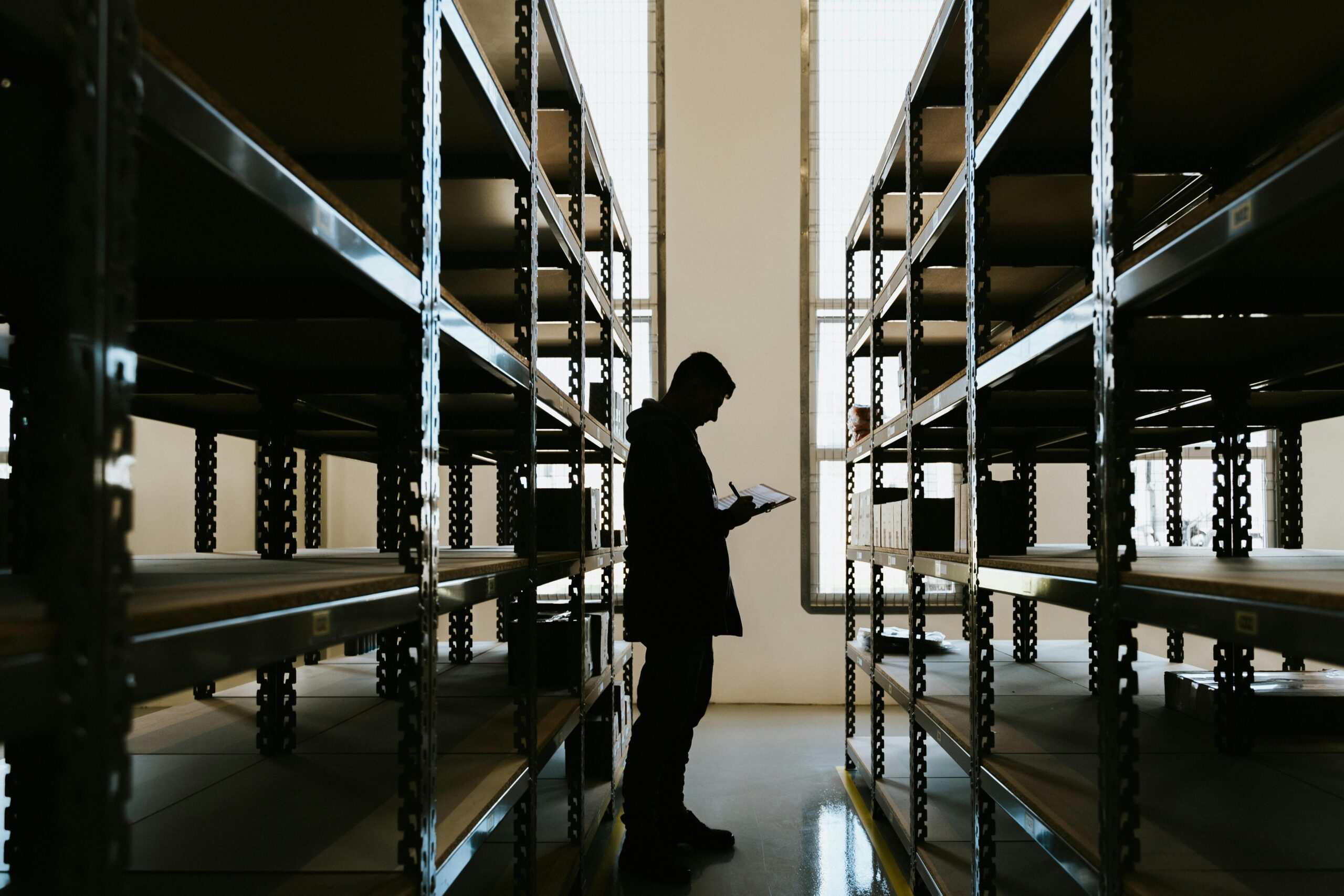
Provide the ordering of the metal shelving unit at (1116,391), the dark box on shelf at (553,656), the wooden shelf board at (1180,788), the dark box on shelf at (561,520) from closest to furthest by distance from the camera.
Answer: the metal shelving unit at (1116,391), the wooden shelf board at (1180,788), the dark box on shelf at (561,520), the dark box on shelf at (553,656)

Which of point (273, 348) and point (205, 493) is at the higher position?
point (273, 348)

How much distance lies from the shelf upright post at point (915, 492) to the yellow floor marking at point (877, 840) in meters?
0.08

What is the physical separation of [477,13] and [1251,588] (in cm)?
231

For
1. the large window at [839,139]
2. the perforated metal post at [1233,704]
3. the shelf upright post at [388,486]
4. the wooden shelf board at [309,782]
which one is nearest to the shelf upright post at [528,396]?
the wooden shelf board at [309,782]

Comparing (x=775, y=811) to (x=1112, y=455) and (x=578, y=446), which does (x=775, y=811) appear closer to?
(x=578, y=446)

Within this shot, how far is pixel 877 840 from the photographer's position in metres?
3.26

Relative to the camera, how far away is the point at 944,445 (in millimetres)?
4238

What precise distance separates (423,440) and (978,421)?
135cm

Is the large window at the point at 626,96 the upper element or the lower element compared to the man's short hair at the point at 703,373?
upper

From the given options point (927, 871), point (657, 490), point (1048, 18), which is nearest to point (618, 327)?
point (657, 490)

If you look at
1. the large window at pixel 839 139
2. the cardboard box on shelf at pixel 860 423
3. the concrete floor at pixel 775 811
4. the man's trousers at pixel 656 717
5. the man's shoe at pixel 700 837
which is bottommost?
the concrete floor at pixel 775 811

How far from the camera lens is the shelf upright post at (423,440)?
1.34 meters

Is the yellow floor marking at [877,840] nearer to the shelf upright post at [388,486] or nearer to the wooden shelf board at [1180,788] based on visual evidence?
the wooden shelf board at [1180,788]

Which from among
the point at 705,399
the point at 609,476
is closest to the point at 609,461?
the point at 609,476
